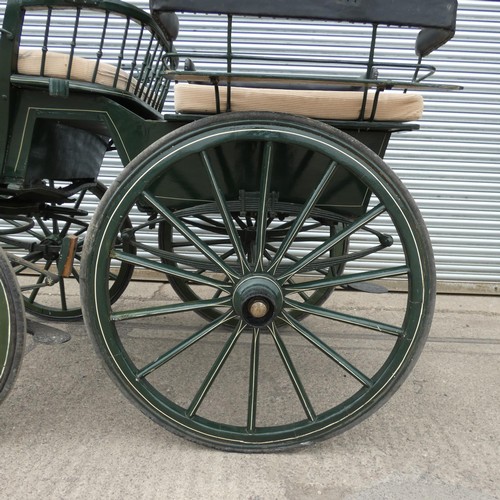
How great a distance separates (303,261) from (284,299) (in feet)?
0.45

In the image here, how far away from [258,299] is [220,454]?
0.56 meters

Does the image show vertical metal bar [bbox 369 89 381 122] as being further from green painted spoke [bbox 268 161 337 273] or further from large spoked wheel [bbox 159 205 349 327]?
large spoked wheel [bbox 159 205 349 327]

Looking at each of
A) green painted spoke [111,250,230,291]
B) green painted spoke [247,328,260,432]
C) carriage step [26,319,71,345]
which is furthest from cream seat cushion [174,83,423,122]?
carriage step [26,319,71,345]

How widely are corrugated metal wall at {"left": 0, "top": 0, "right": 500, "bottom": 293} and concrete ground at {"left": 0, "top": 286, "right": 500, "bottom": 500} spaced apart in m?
1.61

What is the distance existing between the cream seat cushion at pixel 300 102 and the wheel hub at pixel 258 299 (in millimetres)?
543

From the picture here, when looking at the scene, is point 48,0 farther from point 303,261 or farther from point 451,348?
point 451,348

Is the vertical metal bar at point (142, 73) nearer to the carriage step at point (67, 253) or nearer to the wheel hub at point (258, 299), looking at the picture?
→ the carriage step at point (67, 253)

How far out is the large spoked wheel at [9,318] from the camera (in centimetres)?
143

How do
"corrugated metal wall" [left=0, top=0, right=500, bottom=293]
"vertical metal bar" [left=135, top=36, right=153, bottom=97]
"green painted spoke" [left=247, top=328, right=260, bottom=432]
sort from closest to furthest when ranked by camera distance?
"green painted spoke" [left=247, top=328, right=260, bottom=432], "vertical metal bar" [left=135, top=36, right=153, bottom=97], "corrugated metal wall" [left=0, top=0, right=500, bottom=293]

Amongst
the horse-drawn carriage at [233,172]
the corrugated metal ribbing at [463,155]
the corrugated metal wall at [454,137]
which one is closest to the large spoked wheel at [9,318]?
the horse-drawn carriage at [233,172]

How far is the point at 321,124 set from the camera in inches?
55.0

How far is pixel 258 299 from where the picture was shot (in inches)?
57.1

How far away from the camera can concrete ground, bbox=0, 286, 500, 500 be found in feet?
4.72

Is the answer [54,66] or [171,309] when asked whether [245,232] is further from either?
[54,66]
